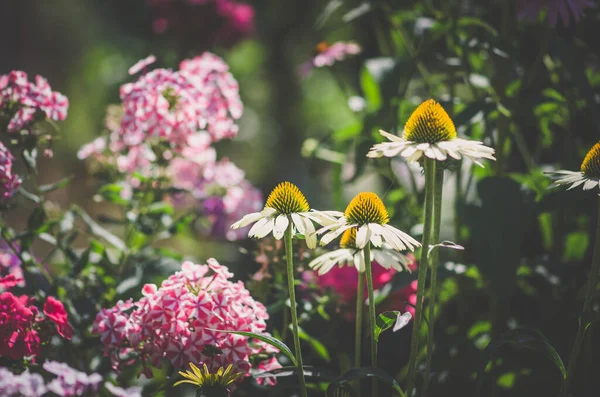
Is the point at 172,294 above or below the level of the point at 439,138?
below

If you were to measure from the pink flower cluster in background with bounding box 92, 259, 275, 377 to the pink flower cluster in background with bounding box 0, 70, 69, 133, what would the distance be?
0.35 metres

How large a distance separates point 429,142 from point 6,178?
607 millimetres

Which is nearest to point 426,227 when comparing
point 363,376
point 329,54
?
point 363,376

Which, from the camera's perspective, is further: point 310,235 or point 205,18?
point 205,18

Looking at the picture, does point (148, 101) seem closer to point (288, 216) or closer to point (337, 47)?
point (288, 216)

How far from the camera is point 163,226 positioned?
113 centimetres

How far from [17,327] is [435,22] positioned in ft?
2.88

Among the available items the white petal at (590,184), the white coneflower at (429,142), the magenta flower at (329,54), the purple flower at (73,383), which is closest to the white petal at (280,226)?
the white coneflower at (429,142)

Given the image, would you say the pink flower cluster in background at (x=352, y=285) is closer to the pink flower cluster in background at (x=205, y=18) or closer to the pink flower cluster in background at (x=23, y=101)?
the pink flower cluster in background at (x=23, y=101)

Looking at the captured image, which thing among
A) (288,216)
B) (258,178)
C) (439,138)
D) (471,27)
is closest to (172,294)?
(288,216)

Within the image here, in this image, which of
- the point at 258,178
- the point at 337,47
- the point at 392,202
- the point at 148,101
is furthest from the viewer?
the point at 258,178

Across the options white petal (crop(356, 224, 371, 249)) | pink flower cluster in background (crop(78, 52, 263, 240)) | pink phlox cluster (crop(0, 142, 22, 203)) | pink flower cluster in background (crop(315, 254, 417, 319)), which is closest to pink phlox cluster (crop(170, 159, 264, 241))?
pink flower cluster in background (crop(78, 52, 263, 240))

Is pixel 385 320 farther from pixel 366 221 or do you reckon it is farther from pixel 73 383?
pixel 73 383

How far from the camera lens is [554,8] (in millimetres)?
919
